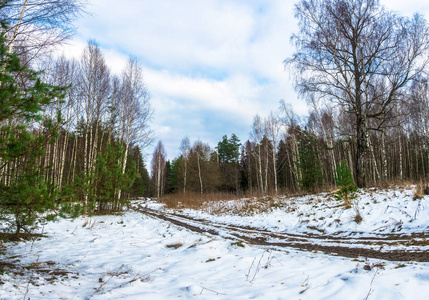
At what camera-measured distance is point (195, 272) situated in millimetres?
4180

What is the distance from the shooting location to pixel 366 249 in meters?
5.09

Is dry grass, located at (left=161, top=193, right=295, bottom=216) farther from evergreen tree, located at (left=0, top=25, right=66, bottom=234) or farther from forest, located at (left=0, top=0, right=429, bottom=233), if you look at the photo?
evergreen tree, located at (left=0, top=25, right=66, bottom=234)

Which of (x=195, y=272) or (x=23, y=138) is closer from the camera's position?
(x=23, y=138)

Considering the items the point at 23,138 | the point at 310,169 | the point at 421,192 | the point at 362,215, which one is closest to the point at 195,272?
the point at 23,138

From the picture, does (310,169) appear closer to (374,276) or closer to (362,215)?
(362,215)

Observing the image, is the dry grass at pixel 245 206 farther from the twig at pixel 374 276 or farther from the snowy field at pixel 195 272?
the twig at pixel 374 276

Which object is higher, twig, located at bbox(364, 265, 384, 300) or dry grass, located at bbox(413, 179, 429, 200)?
dry grass, located at bbox(413, 179, 429, 200)

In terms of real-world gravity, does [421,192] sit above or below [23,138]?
below

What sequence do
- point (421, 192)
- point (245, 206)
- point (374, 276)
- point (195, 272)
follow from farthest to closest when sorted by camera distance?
point (245, 206)
point (421, 192)
point (195, 272)
point (374, 276)

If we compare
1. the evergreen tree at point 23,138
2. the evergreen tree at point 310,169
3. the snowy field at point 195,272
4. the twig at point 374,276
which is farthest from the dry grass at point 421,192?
the evergreen tree at point 23,138

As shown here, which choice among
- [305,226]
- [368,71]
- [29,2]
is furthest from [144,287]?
[368,71]

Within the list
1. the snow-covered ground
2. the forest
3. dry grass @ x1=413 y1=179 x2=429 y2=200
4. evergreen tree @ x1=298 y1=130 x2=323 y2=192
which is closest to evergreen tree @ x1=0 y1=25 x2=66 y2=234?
the forest

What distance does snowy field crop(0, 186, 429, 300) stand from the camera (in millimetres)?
2928

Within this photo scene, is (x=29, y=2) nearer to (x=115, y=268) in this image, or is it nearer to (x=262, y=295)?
(x=115, y=268)
